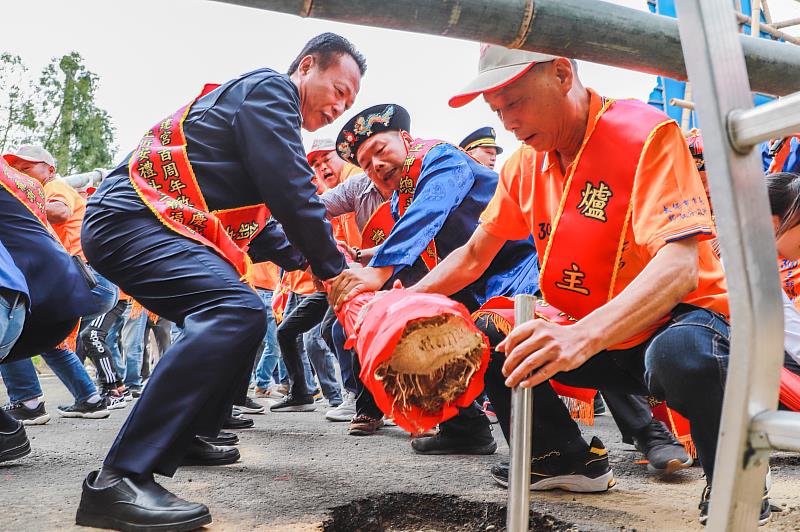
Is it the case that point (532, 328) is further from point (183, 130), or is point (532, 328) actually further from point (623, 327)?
point (183, 130)

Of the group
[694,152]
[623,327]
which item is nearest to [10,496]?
[623,327]

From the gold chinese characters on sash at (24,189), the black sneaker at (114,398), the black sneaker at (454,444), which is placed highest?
the gold chinese characters on sash at (24,189)

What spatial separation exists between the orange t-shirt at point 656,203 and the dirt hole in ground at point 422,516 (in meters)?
0.62

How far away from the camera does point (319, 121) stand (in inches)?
112

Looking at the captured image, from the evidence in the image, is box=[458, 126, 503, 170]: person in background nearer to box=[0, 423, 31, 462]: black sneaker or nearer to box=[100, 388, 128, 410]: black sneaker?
box=[100, 388, 128, 410]: black sneaker

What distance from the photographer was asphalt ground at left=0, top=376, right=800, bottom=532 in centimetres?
197

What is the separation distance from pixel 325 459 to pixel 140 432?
1.17 metres

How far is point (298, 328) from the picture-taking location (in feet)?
15.7

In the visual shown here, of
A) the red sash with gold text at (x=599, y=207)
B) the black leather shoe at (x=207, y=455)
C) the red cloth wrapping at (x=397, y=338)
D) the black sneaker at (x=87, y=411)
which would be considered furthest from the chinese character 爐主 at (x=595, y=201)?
the black sneaker at (x=87, y=411)

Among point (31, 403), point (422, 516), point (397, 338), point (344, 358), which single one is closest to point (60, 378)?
point (31, 403)

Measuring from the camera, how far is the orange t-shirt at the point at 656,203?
66.4 inches

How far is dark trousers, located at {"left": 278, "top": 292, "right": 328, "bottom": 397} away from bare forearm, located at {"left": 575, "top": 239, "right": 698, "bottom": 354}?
310 cm

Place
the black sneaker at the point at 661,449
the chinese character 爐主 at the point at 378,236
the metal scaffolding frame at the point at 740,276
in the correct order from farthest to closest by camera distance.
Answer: the chinese character 爐主 at the point at 378,236 < the black sneaker at the point at 661,449 < the metal scaffolding frame at the point at 740,276

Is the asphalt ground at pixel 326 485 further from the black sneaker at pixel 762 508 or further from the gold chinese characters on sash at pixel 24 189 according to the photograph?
the gold chinese characters on sash at pixel 24 189
